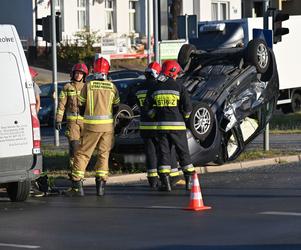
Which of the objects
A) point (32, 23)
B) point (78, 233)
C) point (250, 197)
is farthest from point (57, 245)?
point (32, 23)

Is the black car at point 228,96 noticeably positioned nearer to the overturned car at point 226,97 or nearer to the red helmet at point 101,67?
the overturned car at point 226,97

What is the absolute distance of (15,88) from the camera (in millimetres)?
14023

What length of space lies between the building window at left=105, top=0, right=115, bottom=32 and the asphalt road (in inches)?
1556

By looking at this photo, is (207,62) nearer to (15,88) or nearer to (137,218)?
(15,88)

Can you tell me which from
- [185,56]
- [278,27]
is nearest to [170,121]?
[185,56]

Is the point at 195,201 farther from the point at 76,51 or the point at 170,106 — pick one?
the point at 76,51

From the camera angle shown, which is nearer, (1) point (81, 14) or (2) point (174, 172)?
(2) point (174, 172)

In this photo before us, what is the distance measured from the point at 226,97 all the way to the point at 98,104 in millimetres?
3520

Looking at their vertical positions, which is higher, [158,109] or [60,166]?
[158,109]

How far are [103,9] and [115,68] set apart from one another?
4961mm

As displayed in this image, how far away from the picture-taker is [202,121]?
17000 mm

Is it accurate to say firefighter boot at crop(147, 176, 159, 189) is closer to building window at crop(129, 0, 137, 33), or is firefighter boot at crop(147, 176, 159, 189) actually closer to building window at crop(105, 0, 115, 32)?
building window at crop(105, 0, 115, 32)

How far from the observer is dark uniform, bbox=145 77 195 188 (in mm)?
15367

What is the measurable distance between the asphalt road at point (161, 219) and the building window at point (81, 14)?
3797 cm
